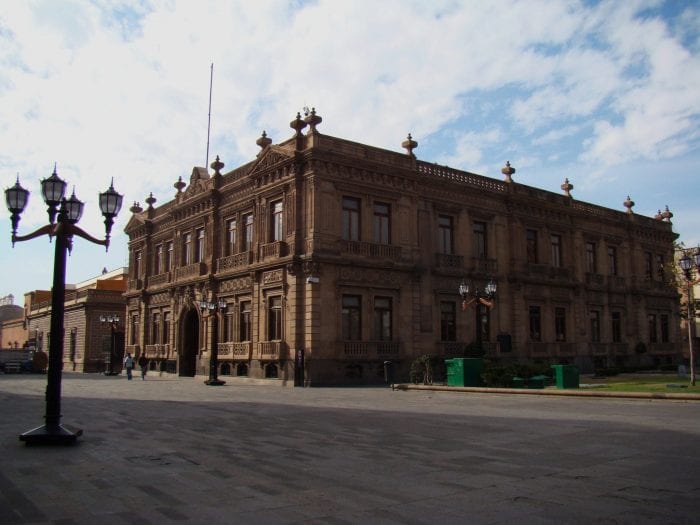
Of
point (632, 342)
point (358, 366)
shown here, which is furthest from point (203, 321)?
point (632, 342)

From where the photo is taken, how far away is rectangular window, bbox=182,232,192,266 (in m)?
40.5

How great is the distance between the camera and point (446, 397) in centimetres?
2197

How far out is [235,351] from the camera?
111 ft

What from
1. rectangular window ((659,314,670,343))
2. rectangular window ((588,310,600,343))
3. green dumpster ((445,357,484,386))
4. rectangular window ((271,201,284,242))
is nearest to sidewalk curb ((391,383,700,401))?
green dumpster ((445,357,484,386))

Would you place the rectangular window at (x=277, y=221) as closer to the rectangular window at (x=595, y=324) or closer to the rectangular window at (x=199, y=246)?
the rectangular window at (x=199, y=246)

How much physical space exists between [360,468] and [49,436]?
553cm

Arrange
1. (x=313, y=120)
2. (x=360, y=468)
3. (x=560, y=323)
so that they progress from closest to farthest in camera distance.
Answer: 1. (x=360, y=468)
2. (x=313, y=120)
3. (x=560, y=323)

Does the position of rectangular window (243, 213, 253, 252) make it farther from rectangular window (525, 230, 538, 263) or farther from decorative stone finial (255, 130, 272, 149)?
rectangular window (525, 230, 538, 263)

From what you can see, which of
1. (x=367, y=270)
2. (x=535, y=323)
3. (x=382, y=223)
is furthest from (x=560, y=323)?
(x=367, y=270)

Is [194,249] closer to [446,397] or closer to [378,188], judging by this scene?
[378,188]

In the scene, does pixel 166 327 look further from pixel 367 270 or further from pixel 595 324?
pixel 595 324

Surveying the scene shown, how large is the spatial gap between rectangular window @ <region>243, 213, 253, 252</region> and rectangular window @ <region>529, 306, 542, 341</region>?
56.4 ft

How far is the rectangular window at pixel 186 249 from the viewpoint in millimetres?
40469

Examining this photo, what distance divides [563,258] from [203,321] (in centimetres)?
2287
